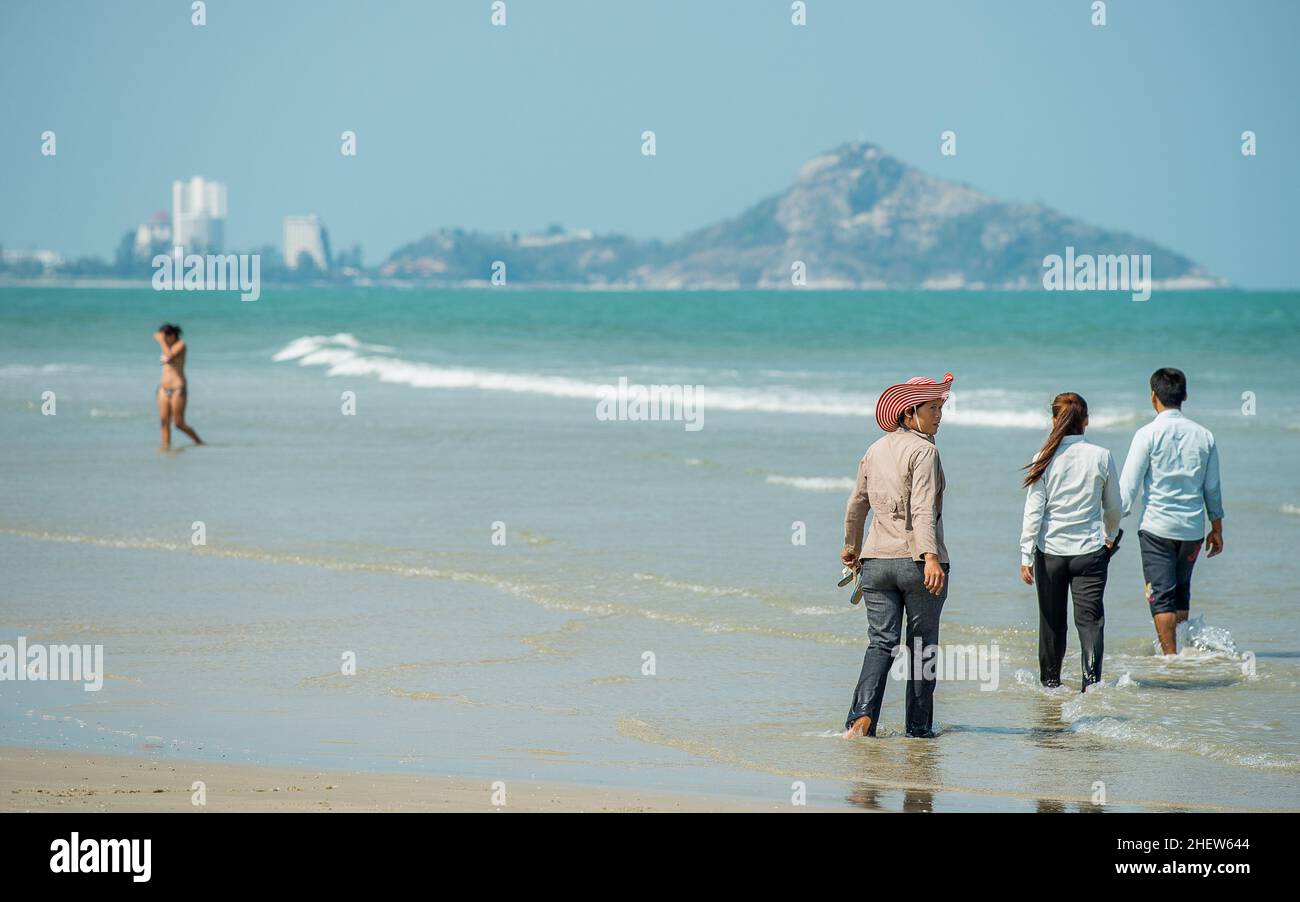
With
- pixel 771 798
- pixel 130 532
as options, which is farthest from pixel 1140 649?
pixel 130 532

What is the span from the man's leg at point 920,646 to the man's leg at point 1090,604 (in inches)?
44.7

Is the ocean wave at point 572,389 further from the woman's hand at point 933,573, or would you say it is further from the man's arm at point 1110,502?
the woman's hand at point 933,573

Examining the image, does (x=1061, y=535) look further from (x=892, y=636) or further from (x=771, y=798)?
(x=771, y=798)

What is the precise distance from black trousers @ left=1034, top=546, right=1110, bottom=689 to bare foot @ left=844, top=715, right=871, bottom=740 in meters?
1.34

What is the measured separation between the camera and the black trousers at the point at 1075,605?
7.38 metres

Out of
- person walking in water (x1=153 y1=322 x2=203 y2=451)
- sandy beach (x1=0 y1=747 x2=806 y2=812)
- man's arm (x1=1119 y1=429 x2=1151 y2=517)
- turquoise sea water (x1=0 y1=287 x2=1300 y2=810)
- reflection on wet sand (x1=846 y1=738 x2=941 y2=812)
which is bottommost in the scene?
reflection on wet sand (x1=846 y1=738 x2=941 y2=812)

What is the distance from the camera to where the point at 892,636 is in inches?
259

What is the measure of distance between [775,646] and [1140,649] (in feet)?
6.78

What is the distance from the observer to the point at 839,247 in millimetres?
178250

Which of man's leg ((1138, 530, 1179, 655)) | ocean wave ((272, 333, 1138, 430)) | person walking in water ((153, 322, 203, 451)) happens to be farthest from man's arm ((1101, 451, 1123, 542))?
ocean wave ((272, 333, 1138, 430))

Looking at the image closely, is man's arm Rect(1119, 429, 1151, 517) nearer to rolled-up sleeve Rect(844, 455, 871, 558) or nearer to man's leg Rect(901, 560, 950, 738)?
man's leg Rect(901, 560, 950, 738)

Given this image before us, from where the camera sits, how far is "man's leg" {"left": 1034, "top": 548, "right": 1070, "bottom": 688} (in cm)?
745

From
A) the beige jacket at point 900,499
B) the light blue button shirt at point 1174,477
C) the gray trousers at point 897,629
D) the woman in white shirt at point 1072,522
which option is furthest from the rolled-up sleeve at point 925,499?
the light blue button shirt at point 1174,477
